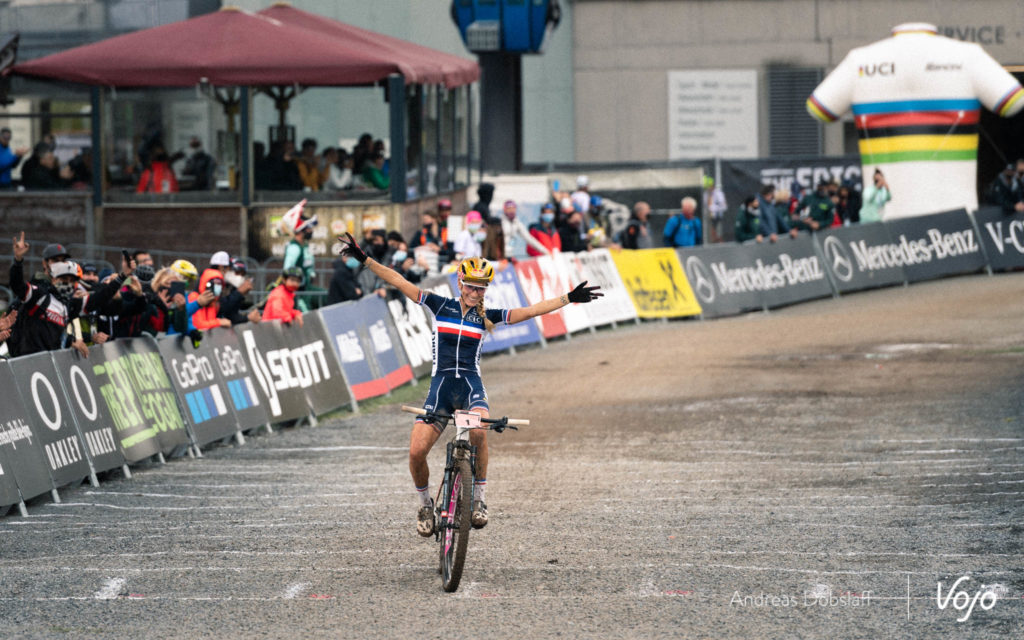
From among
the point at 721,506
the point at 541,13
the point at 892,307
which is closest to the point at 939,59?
the point at 892,307

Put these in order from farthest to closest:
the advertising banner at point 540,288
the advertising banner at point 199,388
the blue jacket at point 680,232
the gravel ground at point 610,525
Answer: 1. the blue jacket at point 680,232
2. the advertising banner at point 540,288
3. the advertising banner at point 199,388
4. the gravel ground at point 610,525

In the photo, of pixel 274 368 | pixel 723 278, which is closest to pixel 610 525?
pixel 274 368

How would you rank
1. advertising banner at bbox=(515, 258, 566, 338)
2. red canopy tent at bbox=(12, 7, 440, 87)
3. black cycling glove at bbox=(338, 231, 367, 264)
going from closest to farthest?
black cycling glove at bbox=(338, 231, 367, 264), advertising banner at bbox=(515, 258, 566, 338), red canopy tent at bbox=(12, 7, 440, 87)

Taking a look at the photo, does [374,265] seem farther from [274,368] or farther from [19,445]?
[274,368]

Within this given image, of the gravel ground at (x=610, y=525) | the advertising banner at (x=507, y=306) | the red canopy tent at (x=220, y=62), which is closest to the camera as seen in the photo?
the gravel ground at (x=610, y=525)

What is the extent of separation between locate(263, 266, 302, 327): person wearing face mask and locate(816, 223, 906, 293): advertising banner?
551 inches

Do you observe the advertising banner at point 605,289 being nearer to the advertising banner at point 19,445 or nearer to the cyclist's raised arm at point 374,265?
the advertising banner at point 19,445

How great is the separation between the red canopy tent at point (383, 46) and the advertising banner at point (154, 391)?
10.8 m

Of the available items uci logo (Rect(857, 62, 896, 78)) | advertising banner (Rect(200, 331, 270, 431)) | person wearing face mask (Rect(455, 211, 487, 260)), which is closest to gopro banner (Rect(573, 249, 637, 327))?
person wearing face mask (Rect(455, 211, 487, 260))

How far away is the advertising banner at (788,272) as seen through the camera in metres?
27.6

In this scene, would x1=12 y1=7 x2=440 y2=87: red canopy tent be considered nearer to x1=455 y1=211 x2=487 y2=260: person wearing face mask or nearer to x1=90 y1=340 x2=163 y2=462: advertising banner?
x1=455 y1=211 x2=487 y2=260: person wearing face mask

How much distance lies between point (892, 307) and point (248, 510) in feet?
54.9

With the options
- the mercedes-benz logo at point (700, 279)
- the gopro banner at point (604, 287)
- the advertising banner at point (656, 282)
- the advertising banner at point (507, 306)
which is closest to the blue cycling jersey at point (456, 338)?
the advertising banner at point (507, 306)

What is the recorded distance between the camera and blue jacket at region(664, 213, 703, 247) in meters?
26.9
